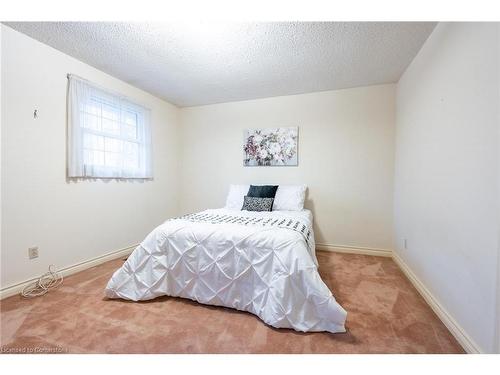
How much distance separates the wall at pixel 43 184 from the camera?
6.02 feet

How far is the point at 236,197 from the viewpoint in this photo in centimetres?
316

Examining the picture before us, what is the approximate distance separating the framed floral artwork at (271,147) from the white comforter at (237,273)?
1.67 metres

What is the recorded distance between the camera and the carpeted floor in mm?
1283

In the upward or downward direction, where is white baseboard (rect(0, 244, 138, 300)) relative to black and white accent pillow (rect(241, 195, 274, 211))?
downward

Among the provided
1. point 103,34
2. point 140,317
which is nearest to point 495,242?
point 140,317

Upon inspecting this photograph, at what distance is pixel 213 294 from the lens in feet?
5.59

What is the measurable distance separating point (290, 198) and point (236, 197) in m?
0.78

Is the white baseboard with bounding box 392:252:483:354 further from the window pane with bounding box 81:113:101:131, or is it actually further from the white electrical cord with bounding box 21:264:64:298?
the window pane with bounding box 81:113:101:131

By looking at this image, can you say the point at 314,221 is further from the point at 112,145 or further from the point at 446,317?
the point at 112,145

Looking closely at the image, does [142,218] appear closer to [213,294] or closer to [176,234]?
[176,234]

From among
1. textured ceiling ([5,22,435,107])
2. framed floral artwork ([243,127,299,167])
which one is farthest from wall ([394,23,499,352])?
framed floral artwork ([243,127,299,167])

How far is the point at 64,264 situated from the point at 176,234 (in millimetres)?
1446

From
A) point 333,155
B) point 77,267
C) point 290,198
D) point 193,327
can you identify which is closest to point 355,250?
point 290,198

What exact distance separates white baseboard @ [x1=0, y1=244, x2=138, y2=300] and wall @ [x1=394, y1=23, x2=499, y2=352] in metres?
3.32
